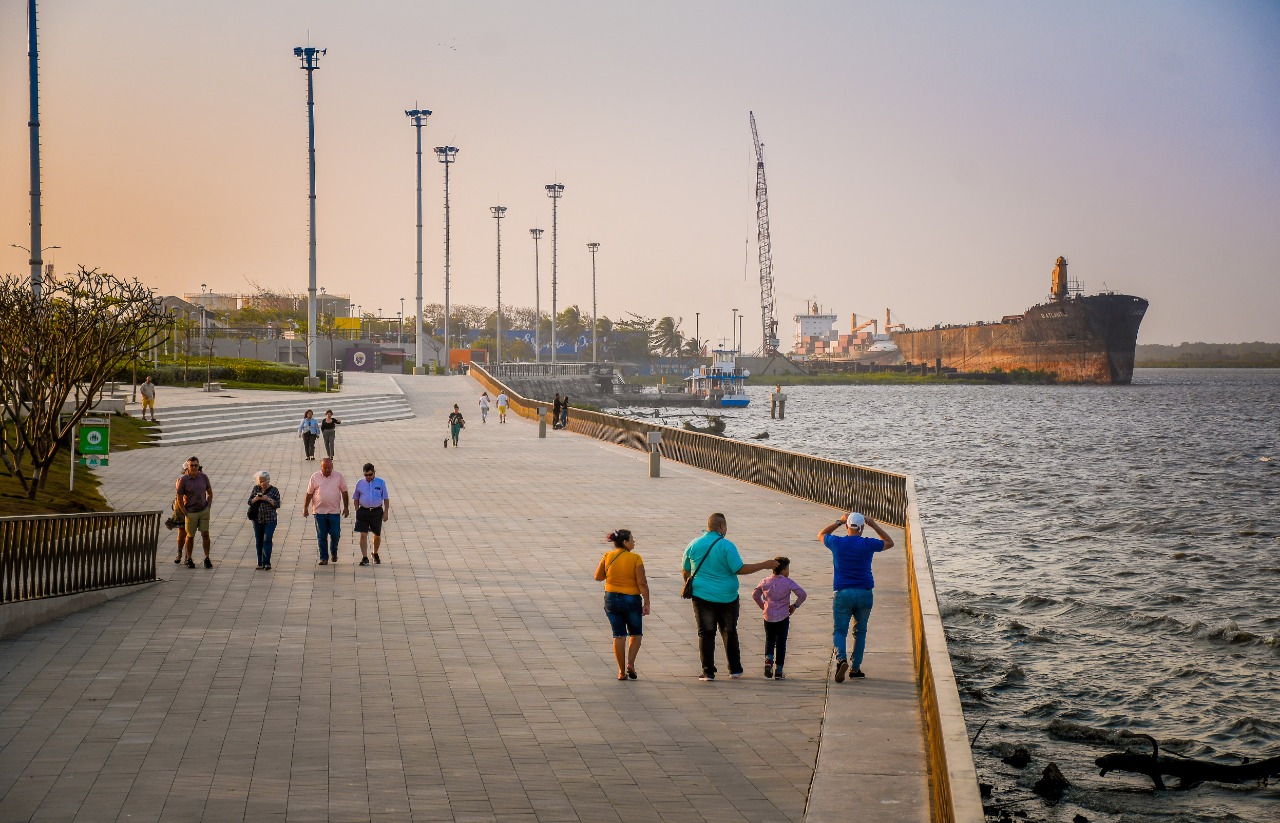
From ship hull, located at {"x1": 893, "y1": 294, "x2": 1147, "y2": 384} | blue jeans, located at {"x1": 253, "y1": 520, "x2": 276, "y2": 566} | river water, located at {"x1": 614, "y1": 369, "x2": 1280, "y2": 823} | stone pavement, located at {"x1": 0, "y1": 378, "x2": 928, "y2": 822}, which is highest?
ship hull, located at {"x1": 893, "y1": 294, "x2": 1147, "y2": 384}

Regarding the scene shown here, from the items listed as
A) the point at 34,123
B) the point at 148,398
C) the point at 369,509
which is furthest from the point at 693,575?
the point at 148,398

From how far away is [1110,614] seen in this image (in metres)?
23.0

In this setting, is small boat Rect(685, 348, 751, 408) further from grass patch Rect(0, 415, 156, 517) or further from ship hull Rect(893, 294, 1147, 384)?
grass patch Rect(0, 415, 156, 517)

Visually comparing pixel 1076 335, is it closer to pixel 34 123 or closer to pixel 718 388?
pixel 718 388

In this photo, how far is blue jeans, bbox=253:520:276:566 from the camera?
55.6 feet

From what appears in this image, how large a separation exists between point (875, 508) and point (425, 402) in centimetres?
4537

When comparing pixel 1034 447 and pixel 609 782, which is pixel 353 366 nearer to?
pixel 1034 447

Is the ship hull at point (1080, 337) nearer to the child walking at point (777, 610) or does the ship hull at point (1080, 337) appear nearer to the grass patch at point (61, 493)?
the grass patch at point (61, 493)

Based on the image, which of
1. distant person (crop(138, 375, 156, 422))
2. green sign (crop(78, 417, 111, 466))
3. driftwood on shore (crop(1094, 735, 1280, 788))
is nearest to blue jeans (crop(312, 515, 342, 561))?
green sign (crop(78, 417, 111, 466))

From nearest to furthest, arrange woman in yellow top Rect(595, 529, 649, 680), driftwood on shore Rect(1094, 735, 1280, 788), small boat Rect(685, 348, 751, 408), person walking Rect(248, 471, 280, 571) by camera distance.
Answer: woman in yellow top Rect(595, 529, 649, 680)
driftwood on shore Rect(1094, 735, 1280, 788)
person walking Rect(248, 471, 280, 571)
small boat Rect(685, 348, 751, 408)

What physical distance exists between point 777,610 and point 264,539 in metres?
8.30

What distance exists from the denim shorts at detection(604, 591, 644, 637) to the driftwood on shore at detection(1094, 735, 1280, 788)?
581cm

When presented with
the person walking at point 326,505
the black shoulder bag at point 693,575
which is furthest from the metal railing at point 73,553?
the black shoulder bag at point 693,575

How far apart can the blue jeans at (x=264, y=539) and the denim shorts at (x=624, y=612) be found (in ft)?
23.6
